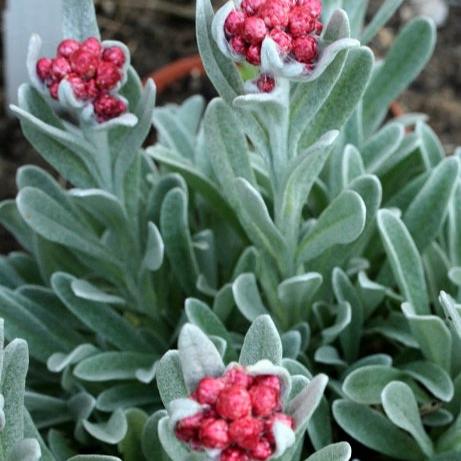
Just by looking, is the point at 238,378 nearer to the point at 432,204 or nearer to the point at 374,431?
the point at 374,431

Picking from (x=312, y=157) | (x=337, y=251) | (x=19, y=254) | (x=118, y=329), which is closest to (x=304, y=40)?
(x=312, y=157)

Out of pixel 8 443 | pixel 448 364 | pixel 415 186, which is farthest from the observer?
pixel 415 186

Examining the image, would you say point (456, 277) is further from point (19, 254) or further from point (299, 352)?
point (19, 254)

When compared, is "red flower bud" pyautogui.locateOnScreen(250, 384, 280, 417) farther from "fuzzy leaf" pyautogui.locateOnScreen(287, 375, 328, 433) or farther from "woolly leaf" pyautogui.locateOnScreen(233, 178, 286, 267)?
"woolly leaf" pyautogui.locateOnScreen(233, 178, 286, 267)

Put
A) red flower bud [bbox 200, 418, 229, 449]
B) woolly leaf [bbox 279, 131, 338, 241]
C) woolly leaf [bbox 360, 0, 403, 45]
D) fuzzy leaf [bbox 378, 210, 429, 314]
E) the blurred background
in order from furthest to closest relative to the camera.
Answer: the blurred background
woolly leaf [bbox 360, 0, 403, 45]
fuzzy leaf [bbox 378, 210, 429, 314]
woolly leaf [bbox 279, 131, 338, 241]
red flower bud [bbox 200, 418, 229, 449]

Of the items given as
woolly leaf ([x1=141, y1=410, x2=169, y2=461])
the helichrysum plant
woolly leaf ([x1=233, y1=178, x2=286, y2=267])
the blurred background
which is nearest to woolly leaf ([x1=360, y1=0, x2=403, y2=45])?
the helichrysum plant

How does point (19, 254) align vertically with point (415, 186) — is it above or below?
below
